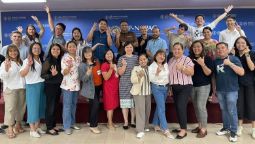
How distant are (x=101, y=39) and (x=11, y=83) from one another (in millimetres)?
1522

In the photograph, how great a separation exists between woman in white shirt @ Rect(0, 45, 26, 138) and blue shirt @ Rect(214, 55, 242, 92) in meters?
2.66

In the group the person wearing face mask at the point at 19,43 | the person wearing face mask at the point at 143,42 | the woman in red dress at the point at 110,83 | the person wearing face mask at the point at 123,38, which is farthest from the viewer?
the person wearing face mask at the point at 143,42

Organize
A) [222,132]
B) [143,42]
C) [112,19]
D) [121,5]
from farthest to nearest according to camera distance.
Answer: [112,19] → [121,5] → [143,42] → [222,132]

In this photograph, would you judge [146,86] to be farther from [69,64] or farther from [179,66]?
Result: [69,64]

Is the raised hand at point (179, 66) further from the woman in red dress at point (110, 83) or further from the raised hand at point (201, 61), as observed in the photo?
the woman in red dress at point (110, 83)

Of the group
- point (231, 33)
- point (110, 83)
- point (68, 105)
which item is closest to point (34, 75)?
point (68, 105)

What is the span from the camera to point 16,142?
12.8 ft

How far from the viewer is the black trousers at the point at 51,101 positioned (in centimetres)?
403

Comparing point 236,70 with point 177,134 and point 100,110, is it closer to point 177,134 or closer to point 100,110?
point 177,134

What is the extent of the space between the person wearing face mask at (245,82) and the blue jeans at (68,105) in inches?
90.6

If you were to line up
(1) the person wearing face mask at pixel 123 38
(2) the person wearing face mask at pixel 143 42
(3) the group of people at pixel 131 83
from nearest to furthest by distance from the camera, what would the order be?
(3) the group of people at pixel 131 83 → (1) the person wearing face mask at pixel 123 38 → (2) the person wearing face mask at pixel 143 42

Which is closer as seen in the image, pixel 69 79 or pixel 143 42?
pixel 69 79

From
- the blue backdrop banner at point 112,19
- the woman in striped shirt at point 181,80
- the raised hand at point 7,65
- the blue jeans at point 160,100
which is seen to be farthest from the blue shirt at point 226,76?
the blue backdrop banner at point 112,19

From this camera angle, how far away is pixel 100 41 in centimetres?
469
